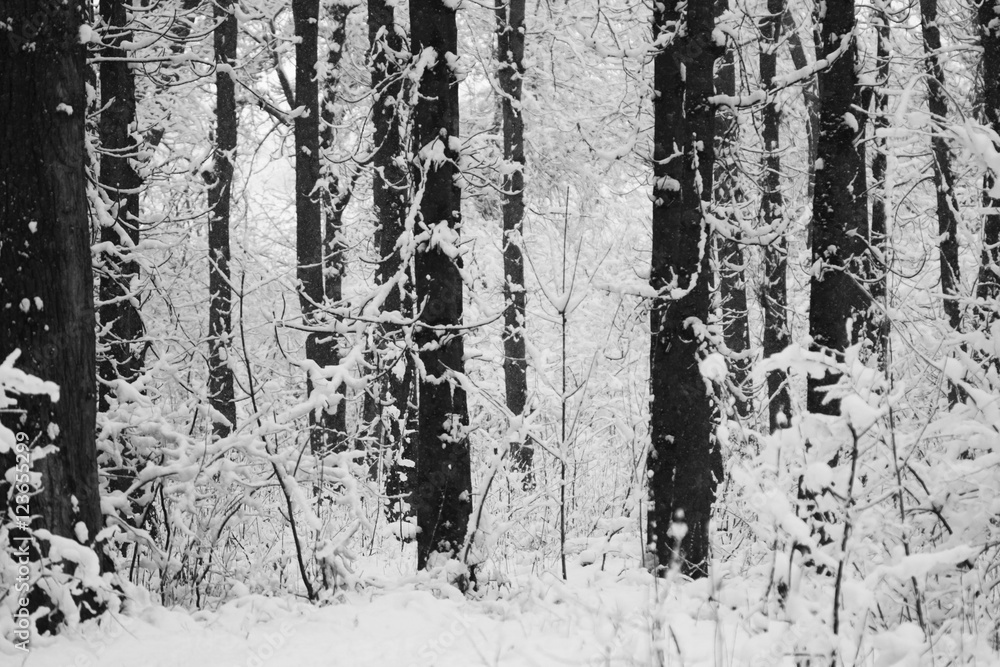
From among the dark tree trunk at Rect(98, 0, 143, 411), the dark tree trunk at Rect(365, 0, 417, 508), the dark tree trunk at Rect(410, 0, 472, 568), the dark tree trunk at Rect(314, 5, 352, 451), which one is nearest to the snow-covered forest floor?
the dark tree trunk at Rect(410, 0, 472, 568)

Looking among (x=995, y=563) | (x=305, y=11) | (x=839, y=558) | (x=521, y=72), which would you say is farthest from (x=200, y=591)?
(x=521, y=72)

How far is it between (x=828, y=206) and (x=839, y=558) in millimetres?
3597

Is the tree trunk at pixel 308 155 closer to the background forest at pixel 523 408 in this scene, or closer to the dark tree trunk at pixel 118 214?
the background forest at pixel 523 408

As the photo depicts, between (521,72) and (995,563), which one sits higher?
(521,72)

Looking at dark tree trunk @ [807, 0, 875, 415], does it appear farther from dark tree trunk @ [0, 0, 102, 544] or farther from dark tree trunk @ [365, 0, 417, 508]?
dark tree trunk @ [0, 0, 102, 544]

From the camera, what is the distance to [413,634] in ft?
13.7

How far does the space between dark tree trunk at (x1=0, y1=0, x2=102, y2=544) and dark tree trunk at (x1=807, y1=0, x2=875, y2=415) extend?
5.16 m

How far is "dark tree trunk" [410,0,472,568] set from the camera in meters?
5.47

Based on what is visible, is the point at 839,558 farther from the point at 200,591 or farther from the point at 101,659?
the point at 200,591

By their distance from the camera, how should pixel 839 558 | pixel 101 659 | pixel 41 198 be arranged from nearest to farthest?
pixel 839 558 → pixel 101 659 → pixel 41 198

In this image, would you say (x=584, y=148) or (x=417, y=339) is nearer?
(x=417, y=339)

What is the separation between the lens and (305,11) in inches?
415

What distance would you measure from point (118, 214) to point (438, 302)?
3.37 m

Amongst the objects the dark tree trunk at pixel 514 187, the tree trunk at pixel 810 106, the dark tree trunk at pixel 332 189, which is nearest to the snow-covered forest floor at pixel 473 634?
the dark tree trunk at pixel 332 189
